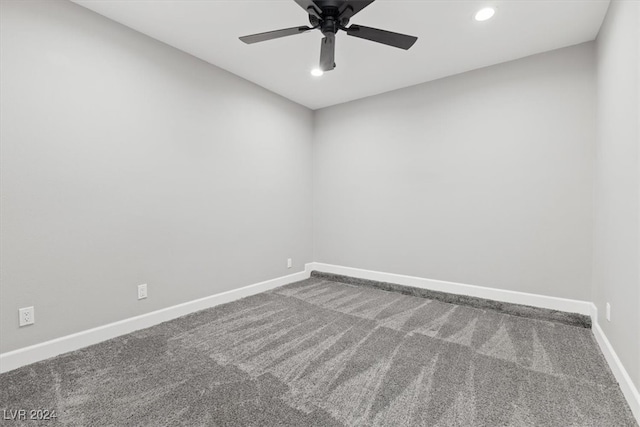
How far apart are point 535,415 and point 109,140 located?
3.44 metres

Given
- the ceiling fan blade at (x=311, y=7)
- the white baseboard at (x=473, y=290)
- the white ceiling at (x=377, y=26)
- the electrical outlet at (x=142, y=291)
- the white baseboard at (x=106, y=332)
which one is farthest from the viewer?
the white baseboard at (x=473, y=290)

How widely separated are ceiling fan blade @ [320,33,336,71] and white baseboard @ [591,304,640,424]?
259 cm

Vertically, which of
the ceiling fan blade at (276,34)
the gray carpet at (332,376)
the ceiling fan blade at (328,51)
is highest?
the ceiling fan blade at (276,34)

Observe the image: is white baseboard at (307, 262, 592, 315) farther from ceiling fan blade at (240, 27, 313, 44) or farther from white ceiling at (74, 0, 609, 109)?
ceiling fan blade at (240, 27, 313, 44)

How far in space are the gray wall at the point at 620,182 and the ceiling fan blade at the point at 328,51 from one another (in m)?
1.66

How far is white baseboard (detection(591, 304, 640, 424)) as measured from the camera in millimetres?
1480

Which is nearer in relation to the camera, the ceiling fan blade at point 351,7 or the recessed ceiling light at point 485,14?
the ceiling fan blade at point 351,7

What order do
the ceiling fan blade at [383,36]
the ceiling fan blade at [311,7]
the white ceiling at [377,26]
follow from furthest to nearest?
the white ceiling at [377,26], the ceiling fan blade at [383,36], the ceiling fan blade at [311,7]

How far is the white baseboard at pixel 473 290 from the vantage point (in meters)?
2.75

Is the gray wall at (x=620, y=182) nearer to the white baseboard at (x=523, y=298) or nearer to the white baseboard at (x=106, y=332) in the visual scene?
the white baseboard at (x=523, y=298)

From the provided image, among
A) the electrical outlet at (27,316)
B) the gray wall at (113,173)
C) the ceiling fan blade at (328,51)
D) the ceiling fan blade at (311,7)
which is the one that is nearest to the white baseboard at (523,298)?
the gray wall at (113,173)

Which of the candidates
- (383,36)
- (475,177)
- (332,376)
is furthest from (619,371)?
(383,36)

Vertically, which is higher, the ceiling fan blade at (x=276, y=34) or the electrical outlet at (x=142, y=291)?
the ceiling fan blade at (x=276, y=34)

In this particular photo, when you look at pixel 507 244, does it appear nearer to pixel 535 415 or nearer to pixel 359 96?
pixel 535 415
